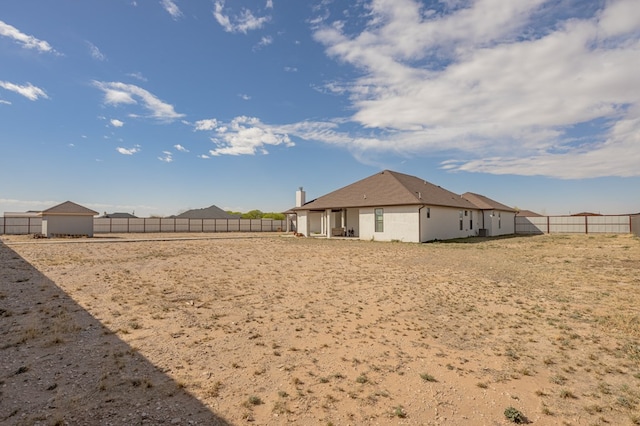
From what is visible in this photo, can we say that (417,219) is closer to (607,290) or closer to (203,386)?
(607,290)

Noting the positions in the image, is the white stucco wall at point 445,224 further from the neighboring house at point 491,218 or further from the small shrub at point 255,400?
the small shrub at point 255,400

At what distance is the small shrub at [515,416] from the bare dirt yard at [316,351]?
0.04 feet

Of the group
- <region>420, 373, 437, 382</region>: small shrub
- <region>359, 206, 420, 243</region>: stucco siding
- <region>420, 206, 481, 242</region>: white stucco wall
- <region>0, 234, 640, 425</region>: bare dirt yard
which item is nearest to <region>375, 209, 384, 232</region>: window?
<region>359, 206, 420, 243</region>: stucco siding

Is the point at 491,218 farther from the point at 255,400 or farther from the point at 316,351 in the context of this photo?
the point at 255,400

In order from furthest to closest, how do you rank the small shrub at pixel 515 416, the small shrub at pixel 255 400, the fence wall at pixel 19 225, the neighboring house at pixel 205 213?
the neighboring house at pixel 205 213 → the fence wall at pixel 19 225 → the small shrub at pixel 255 400 → the small shrub at pixel 515 416

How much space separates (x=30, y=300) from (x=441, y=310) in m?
9.04

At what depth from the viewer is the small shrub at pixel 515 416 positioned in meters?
3.48

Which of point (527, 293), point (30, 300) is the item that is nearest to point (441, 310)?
point (527, 293)

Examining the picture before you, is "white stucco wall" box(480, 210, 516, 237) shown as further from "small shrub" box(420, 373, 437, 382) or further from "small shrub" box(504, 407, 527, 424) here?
"small shrub" box(504, 407, 527, 424)

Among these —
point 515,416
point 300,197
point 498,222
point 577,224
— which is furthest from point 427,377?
point 577,224

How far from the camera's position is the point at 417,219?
23297 mm

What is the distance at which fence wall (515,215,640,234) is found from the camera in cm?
3322

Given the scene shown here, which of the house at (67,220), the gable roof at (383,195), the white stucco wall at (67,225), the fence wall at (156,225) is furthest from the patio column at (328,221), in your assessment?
the white stucco wall at (67,225)

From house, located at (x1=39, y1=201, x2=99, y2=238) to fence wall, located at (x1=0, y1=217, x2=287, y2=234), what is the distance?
9032mm
